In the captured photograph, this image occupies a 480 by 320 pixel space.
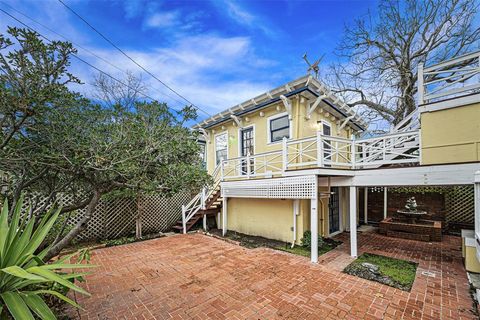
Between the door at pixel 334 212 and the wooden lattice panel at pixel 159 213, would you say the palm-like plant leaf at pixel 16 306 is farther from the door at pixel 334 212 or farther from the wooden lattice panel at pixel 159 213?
the door at pixel 334 212

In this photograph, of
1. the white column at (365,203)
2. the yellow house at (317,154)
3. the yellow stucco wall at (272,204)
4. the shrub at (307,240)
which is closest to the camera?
the yellow house at (317,154)

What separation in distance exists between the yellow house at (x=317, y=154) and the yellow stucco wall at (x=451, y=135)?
2cm

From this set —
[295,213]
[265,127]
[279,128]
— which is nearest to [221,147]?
[265,127]

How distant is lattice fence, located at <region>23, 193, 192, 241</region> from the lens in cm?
787

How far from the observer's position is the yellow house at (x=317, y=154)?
4816 millimetres

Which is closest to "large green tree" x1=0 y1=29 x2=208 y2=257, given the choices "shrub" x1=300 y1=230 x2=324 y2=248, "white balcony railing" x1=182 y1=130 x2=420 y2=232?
"white balcony railing" x1=182 y1=130 x2=420 y2=232

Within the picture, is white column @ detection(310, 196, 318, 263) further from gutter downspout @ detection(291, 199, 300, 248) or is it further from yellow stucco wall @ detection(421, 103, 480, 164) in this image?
yellow stucco wall @ detection(421, 103, 480, 164)

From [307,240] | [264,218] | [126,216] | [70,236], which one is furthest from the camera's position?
[126,216]

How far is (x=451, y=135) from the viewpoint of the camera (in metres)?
4.79

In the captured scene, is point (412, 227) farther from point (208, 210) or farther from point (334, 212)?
point (208, 210)

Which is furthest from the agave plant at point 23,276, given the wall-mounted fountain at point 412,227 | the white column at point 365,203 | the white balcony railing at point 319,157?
the white column at point 365,203

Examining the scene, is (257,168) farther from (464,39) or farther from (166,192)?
(464,39)

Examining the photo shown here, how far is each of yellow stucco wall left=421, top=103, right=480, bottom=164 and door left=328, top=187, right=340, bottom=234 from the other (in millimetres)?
4034

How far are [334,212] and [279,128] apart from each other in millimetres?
4479
